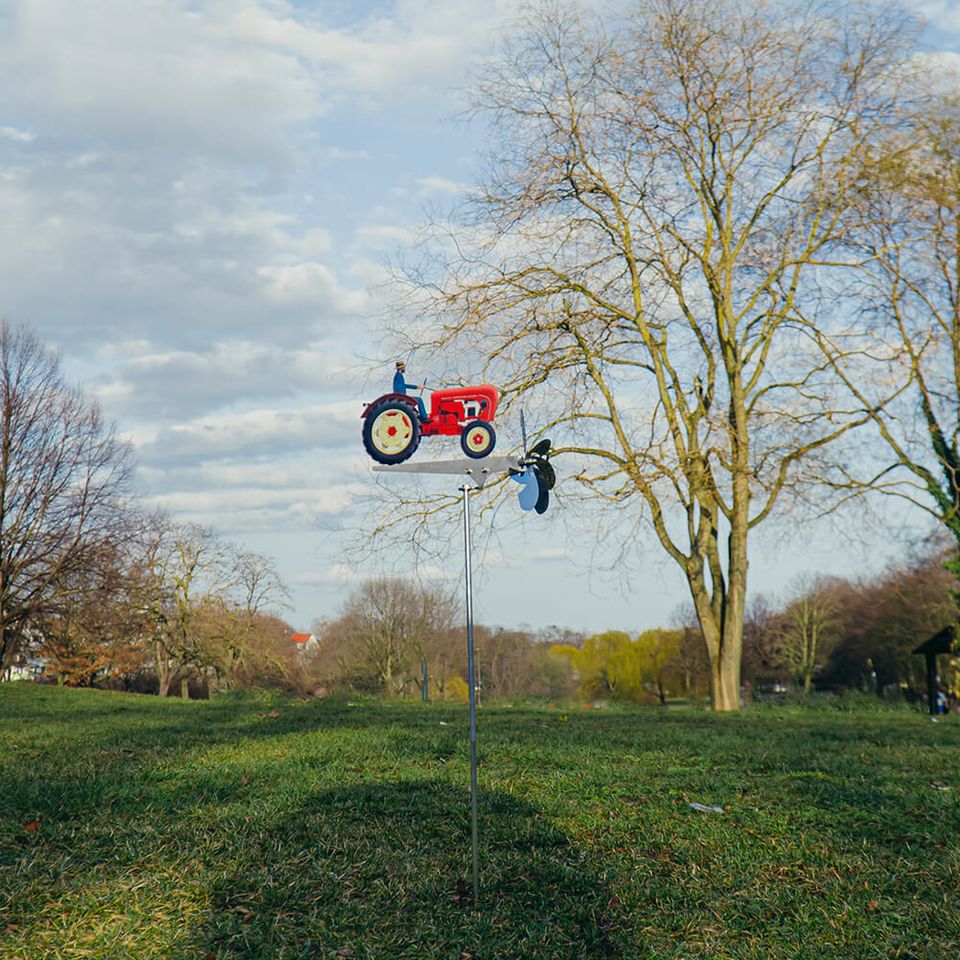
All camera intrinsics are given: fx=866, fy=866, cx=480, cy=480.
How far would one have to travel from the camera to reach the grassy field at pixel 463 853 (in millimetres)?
4122

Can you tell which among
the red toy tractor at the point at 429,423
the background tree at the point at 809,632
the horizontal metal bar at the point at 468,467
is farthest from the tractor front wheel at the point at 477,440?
the background tree at the point at 809,632

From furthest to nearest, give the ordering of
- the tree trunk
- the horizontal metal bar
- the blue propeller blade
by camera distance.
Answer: the tree trunk, the blue propeller blade, the horizontal metal bar

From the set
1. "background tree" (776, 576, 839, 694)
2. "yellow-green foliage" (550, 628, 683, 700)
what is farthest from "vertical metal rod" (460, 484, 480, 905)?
"background tree" (776, 576, 839, 694)

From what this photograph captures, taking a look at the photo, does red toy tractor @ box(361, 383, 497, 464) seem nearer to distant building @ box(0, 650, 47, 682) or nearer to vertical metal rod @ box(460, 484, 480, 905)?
vertical metal rod @ box(460, 484, 480, 905)

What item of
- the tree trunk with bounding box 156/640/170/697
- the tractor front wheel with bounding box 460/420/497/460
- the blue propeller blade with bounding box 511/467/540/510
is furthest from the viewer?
the tree trunk with bounding box 156/640/170/697

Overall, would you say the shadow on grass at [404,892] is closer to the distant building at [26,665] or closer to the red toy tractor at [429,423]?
the red toy tractor at [429,423]

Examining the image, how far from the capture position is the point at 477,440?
6309 mm

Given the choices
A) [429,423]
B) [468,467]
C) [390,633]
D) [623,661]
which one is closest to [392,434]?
[429,423]

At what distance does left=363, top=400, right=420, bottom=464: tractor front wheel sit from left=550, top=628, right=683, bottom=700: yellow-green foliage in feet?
135

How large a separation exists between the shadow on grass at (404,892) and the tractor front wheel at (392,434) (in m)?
2.73

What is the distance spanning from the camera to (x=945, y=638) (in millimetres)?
23203

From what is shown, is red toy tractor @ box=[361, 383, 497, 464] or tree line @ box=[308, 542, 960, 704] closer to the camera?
red toy tractor @ box=[361, 383, 497, 464]

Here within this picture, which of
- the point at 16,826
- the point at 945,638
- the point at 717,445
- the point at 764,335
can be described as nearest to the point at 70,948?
the point at 16,826

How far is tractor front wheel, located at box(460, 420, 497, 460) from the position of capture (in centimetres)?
627
